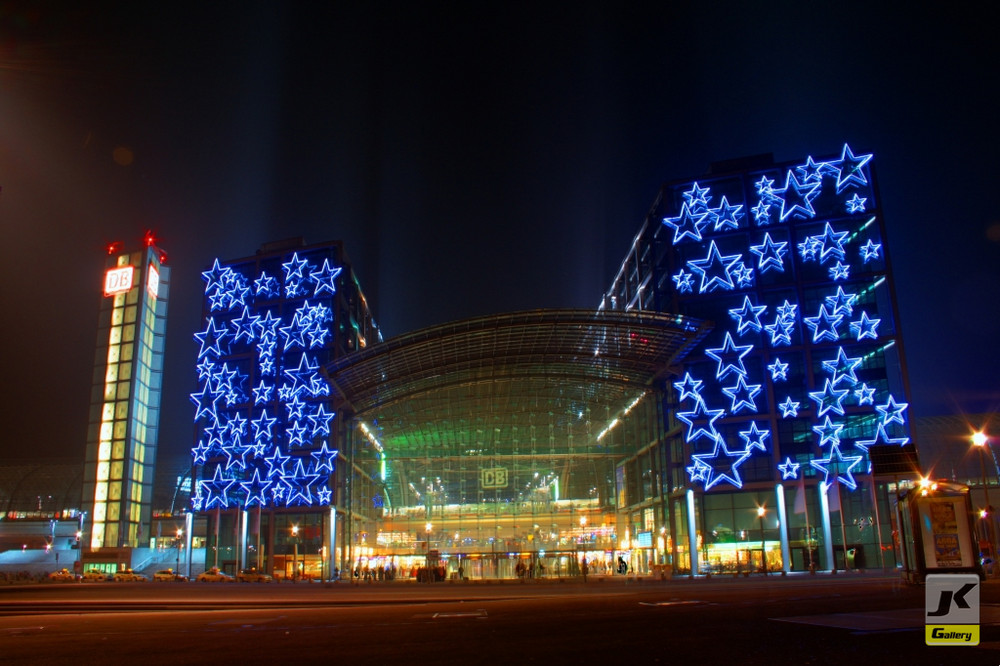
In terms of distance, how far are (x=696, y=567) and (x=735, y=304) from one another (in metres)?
20.8

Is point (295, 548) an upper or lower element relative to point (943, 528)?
lower

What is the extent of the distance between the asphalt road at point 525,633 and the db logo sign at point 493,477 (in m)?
40.3

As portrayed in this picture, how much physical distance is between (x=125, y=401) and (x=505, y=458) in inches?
1743

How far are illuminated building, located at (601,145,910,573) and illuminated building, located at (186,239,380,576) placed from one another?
29042 mm

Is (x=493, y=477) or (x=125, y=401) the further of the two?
(x=125, y=401)

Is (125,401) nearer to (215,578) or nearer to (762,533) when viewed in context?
(215,578)

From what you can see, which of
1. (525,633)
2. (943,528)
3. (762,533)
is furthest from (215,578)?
(943,528)

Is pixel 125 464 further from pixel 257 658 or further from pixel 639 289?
pixel 257 658

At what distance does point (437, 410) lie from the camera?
68125 mm

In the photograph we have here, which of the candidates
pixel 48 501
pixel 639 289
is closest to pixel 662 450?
pixel 639 289

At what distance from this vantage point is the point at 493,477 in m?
67.9

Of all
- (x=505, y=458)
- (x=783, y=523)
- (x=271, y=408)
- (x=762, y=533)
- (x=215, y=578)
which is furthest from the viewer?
(x=271, y=408)

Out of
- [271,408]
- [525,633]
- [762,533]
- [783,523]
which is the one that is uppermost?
[271,408]

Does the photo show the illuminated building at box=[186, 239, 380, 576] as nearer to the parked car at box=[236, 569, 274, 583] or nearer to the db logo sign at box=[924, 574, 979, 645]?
the parked car at box=[236, 569, 274, 583]
